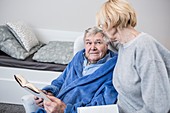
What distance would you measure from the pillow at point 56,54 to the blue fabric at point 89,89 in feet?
2.55

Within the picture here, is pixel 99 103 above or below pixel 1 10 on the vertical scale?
below

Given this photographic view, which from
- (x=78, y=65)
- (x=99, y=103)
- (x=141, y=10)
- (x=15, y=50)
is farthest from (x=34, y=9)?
(x=99, y=103)

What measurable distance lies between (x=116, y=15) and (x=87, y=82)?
0.63 metres

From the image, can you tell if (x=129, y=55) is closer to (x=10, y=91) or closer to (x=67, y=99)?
(x=67, y=99)

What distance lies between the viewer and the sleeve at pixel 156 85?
1.04m

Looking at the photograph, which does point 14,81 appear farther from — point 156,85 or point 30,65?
point 156,85

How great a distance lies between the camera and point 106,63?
1.59m

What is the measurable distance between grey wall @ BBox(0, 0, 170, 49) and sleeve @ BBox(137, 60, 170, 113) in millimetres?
2197

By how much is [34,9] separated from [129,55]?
237 centimetres

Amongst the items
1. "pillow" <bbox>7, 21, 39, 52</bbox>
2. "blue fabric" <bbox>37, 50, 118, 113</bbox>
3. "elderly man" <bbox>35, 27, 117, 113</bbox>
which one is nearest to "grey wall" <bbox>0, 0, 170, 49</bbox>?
"pillow" <bbox>7, 21, 39, 52</bbox>

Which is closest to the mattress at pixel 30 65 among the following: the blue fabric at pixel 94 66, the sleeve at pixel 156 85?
the blue fabric at pixel 94 66

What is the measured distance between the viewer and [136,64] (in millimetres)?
1104

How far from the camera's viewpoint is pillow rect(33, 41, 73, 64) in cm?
247

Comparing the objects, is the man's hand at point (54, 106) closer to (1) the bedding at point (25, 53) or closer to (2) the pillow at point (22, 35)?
(1) the bedding at point (25, 53)
